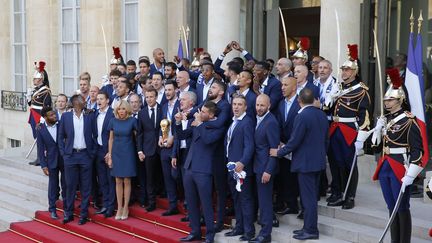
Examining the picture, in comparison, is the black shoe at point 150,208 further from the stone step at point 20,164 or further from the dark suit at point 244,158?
the stone step at point 20,164

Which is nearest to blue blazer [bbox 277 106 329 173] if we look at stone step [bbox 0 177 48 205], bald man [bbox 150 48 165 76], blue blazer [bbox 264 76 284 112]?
blue blazer [bbox 264 76 284 112]

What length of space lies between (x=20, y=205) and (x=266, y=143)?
18.5ft

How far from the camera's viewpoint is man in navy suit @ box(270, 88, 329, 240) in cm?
758

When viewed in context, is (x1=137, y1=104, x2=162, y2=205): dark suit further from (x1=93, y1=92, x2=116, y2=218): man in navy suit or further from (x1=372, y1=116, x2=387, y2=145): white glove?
(x1=372, y1=116, x2=387, y2=145): white glove

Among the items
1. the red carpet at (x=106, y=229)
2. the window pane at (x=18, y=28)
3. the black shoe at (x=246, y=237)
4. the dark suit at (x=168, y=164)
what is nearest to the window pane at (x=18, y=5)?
the window pane at (x=18, y=28)

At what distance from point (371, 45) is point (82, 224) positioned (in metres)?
5.65

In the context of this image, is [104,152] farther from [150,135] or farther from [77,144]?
[150,135]

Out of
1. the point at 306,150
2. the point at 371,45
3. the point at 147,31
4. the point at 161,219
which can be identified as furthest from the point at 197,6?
the point at 306,150

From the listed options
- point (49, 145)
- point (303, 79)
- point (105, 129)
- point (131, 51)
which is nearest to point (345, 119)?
point (303, 79)

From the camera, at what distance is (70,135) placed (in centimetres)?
991

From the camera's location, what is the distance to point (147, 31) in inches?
575

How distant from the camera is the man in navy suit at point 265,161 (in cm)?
775

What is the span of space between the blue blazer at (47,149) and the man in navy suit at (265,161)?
3746 millimetres

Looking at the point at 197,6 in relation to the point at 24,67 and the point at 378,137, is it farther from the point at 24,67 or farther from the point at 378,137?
the point at 378,137
